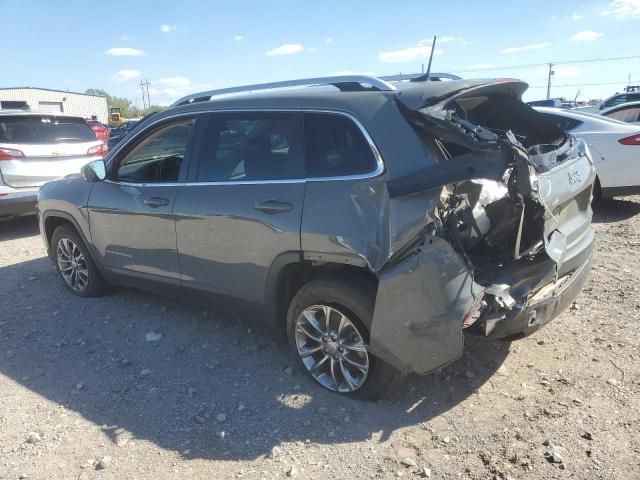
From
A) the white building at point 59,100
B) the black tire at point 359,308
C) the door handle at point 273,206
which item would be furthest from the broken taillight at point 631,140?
the white building at point 59,100

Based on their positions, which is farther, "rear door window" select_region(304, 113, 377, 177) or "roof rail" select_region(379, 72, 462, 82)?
"roof rail" select_region(379, 72, 462, 82)

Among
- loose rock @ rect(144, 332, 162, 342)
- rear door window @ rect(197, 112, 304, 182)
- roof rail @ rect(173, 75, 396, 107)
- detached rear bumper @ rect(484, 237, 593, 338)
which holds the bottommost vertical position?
loose rock @ rect(144, 332, 162, 342)

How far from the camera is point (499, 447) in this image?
285 centimetres

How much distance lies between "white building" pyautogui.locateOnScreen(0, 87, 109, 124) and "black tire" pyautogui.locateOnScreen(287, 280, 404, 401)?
51.6 meters

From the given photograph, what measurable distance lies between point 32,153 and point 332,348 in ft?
21.5

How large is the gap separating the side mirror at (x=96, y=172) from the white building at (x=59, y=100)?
49.5 m

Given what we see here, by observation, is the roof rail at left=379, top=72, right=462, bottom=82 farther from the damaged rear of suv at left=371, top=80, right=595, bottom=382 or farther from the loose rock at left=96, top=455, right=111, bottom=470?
the loose rock at left=96, top=455, right=111, bottom=470

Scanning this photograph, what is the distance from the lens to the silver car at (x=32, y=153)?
7.68 metres

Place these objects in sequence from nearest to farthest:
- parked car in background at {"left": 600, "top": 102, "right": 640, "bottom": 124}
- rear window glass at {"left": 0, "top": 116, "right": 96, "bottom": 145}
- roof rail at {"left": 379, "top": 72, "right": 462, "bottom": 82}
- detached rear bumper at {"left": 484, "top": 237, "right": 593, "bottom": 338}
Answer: detached rear bumper at {"left": 484, "top": 237, "right": 593, "bottom": 338} → roof rail at {"left": 379, "top": 72, "right": 462, "bottom": 82} → rear window glass at {"left": 0, "top": 116, "right": 96, "bottom": 145} → parked car in background at {"left": 600, "top": 102, "right": 640, "bottom": 124}

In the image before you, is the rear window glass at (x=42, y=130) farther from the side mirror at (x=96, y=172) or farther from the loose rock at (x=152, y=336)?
the loose rock at (x=152, y=336)

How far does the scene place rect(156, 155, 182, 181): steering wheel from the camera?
4.11m

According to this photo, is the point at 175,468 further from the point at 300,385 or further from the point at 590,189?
the point at 590,189

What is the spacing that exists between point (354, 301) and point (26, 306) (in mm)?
3638

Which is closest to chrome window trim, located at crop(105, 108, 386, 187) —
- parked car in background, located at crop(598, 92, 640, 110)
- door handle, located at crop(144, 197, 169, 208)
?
door handle, located at crop(144, 197, 169, 208)
